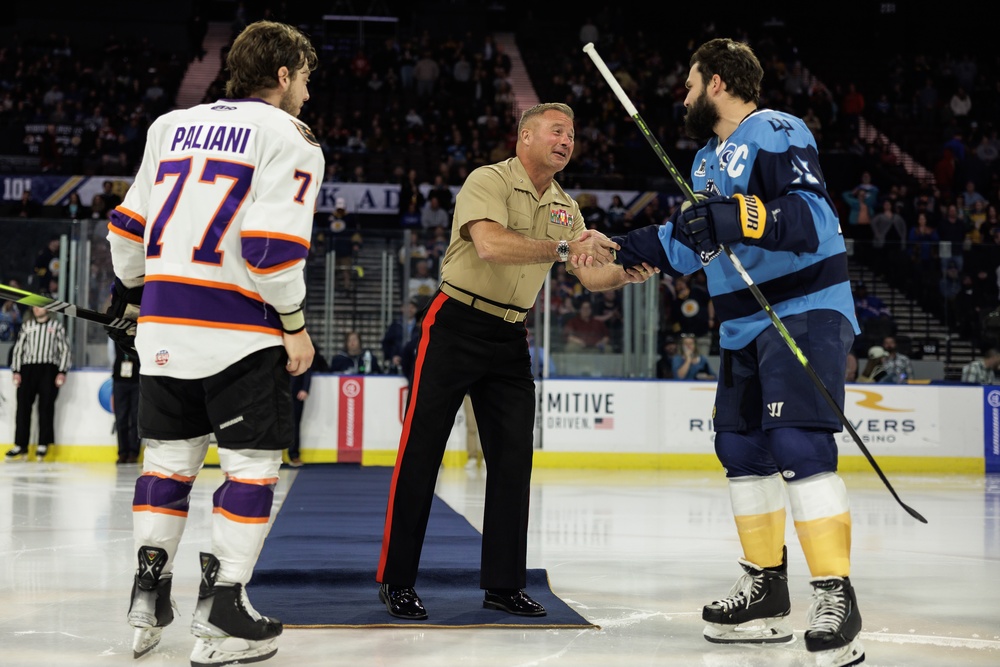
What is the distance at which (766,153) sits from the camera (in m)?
3.57

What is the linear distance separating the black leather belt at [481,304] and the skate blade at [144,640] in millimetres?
1646

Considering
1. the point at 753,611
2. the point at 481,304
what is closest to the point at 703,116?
the point at 481,304

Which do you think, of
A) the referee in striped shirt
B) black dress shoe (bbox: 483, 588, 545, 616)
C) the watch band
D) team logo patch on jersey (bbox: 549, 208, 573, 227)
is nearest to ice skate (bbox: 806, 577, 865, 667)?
black dress shoe (bbox: 483, 588, 545, 616)

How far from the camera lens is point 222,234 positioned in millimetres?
3178

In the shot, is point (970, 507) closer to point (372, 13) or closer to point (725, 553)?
point (725, 553)

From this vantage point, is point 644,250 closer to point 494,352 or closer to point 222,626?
point 494,352

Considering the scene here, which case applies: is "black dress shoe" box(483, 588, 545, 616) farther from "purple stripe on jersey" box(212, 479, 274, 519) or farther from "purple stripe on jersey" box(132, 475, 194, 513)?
"purple stripe on jersey" box(132, 475, 194, 513)

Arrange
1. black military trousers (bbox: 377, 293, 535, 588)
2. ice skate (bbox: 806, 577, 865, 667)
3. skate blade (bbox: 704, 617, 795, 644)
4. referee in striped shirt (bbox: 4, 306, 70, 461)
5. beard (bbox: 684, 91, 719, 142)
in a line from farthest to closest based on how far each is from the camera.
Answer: referee in striped shirt (bbox: 4, 306, 70, 461) < black military trousers (bbox: 377, 293, 535, 588) < beard (bbox: 684, 91, 719, 142) < skate blade (bbox: 704, 617, 795, 644) < ice skate (bbox: 806, 577, 865, 667)

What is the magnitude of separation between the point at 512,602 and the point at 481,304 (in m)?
1.15

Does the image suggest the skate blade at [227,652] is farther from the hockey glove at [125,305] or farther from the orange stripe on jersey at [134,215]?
the orange stripe on jersey at [134,215]

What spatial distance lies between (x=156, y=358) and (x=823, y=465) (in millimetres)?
2086

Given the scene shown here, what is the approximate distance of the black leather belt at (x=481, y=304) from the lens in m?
4.20

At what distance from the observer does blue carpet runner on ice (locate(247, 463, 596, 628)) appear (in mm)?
3881

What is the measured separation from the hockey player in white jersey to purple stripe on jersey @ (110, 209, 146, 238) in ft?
0.34
